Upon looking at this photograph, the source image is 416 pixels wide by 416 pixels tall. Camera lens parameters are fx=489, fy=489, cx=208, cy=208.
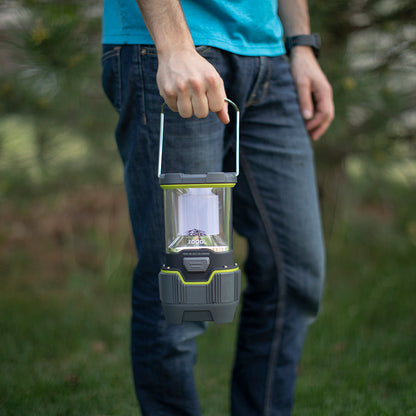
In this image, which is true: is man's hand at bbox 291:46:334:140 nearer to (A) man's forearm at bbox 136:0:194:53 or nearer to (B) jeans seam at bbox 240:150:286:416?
(B) jeans seam at bbox 240:150:286:416

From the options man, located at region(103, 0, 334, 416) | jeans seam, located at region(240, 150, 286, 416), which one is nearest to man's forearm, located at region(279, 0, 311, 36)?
man, located at region(103, 0, 334, 416)

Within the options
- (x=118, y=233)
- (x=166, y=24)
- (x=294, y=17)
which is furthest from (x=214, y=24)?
(x=118, y=233)

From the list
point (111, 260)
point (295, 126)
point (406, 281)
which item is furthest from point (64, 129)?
point (406, 281)

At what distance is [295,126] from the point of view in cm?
140

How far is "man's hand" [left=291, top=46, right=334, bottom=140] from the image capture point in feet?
4.72

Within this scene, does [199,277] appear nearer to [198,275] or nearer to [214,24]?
[198,275]

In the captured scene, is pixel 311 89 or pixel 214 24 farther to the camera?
pixel 311 89

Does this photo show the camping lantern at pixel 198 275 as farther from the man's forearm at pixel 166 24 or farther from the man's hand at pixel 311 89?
the man's hand at pixel 311 89

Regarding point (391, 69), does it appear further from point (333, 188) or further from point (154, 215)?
point (154, 215)

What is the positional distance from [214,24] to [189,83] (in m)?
0.27

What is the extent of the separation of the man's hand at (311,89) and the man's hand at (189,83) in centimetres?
50

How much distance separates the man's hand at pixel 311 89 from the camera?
4.72 feet

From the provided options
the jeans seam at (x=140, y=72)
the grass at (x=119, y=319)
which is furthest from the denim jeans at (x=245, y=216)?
the grass at (x=119, y=319)

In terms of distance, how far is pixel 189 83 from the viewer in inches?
38.6
